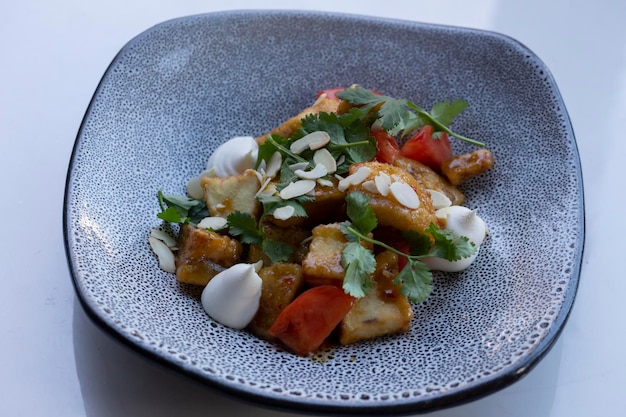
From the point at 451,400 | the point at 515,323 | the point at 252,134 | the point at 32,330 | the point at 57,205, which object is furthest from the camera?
the point at 252,134

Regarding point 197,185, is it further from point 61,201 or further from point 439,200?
point 439,200

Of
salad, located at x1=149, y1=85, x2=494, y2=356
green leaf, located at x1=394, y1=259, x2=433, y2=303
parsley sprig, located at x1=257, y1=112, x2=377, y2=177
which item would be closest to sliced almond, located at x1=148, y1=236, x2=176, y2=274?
salad, located at x1=149, y1=85, x2=494, y2=356

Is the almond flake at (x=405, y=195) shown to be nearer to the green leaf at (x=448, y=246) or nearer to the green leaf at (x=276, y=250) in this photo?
the green leaf at (x=448, y=246)

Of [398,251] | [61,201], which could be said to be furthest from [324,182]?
[61,201]

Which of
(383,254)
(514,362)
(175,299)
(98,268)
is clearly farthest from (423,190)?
(98,268)

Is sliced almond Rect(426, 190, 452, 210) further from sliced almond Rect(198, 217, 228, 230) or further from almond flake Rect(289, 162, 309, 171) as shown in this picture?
sliced almond Rect(198, 217, 228, 230)

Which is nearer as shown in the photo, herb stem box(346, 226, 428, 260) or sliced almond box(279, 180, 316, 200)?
herb stem box(346, 226, 428, 260)

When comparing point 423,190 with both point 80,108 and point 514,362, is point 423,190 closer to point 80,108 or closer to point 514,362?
point 514,362

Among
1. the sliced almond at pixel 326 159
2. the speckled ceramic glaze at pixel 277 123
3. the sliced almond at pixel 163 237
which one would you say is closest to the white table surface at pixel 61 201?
the speckled ceramic glaze at pixel 277 123
